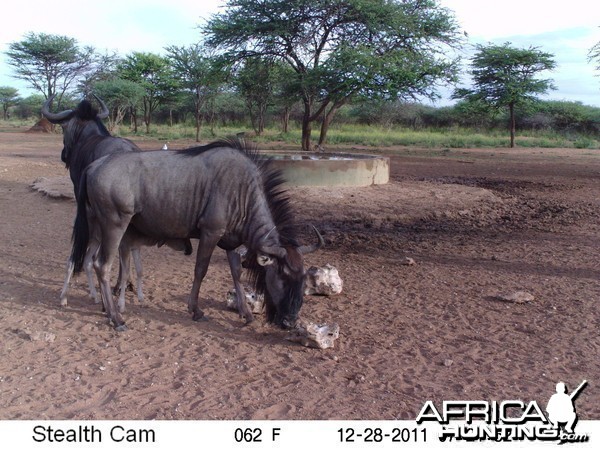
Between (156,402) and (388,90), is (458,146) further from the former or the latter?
(156,402)

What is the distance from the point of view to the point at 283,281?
5.22 metres

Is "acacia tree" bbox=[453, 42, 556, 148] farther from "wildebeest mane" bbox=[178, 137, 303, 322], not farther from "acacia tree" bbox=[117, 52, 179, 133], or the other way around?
"wildebeest mane" bbox=[178, 137, 303, 322]

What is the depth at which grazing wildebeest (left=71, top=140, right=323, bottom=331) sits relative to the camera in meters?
5.48

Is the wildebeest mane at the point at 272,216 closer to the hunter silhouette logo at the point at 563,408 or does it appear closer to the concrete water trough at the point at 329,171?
the hunter silhouette logo at the point at 563,408

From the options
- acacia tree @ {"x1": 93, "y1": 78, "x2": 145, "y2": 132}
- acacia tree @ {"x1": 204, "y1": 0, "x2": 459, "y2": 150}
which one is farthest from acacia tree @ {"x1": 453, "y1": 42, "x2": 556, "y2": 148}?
acacia tree @ {"x1": 93, "y1": 78, "x2": 145, "y2": 132}

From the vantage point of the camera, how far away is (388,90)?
22.0m

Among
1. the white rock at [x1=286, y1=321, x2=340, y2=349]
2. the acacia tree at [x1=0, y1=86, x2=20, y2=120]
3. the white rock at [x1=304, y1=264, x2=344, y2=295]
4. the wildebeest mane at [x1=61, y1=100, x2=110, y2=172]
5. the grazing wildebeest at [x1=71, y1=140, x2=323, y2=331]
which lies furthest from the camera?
the acacia tree at [x1=0, y1=86, x2=20, y2=120]

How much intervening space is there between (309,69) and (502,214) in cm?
1286

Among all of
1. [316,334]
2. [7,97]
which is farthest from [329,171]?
[7,97]

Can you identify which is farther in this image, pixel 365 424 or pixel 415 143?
pixel 415 143

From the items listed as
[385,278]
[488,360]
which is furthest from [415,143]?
[488,360]

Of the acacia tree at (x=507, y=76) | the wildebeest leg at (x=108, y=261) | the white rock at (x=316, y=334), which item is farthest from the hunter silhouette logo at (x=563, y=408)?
the acacia tree at (x=507, y=76)

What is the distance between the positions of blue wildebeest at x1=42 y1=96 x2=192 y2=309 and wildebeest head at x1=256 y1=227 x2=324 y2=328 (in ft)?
4.02

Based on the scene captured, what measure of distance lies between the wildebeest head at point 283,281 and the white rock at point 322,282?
3.88 feet
